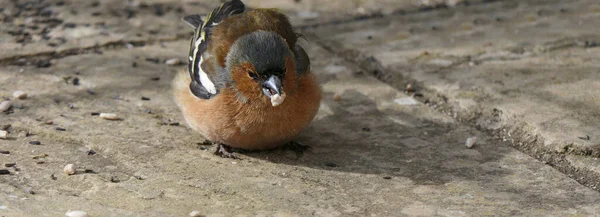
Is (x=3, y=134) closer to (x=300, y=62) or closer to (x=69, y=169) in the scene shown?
(x=69, y=169)

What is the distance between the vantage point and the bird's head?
13.9 ft

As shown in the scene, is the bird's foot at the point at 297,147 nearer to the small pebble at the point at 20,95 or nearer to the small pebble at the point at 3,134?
the small pebble at the point at 3,134

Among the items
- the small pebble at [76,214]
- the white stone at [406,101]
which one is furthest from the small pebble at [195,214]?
the white stone at [406,101]

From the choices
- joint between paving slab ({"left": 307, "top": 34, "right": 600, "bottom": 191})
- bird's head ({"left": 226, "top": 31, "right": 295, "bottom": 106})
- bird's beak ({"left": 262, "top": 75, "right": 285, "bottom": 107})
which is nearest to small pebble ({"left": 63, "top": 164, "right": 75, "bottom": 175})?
bird's head ({"left": 226, "top": 31, "right": 295, "bottom": 106})

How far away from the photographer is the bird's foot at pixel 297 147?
4.70 meters

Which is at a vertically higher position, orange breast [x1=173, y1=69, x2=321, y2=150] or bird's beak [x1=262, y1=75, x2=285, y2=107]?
bird's beak [x1=262, y1=75, x2=285, y2=107]

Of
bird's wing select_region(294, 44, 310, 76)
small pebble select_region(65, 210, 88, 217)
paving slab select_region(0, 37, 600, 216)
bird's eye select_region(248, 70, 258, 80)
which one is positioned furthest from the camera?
bird's wing select_region(294, 44, 310, 76)

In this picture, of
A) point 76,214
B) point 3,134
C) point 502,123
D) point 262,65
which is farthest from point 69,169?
point 502,123

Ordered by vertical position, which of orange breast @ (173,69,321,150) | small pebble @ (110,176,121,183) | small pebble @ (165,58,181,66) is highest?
orange breast @ (173,69,321,150)

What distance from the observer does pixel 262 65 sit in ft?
13.9

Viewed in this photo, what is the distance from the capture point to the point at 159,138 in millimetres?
4816

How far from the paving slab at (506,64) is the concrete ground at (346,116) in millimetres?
14

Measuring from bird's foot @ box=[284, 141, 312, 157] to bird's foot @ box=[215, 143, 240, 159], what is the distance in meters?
0.29

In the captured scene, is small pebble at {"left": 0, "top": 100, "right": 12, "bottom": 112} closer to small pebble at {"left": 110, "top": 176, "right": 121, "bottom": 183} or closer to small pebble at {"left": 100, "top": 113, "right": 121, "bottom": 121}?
small pebble at {"left": 100, "top": 113, "right": 121, "bottom": 121}
